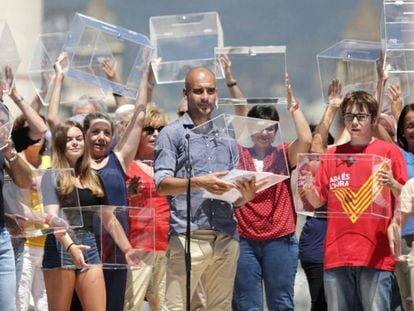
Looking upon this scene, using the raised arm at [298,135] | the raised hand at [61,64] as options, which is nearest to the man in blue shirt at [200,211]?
the raised arm at [298,135]

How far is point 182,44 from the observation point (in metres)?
8.13

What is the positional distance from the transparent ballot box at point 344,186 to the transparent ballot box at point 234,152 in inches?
8.8

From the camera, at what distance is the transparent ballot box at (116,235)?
24.3 feet

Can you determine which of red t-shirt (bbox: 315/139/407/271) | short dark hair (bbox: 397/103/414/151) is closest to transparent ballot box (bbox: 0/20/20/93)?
red t-shirt (bbox: 315/139/407/271)

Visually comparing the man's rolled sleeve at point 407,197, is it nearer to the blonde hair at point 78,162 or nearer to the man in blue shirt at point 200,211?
the man in blue shirt at point 200,211

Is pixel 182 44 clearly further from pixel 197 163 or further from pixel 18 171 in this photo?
pixel 18 171

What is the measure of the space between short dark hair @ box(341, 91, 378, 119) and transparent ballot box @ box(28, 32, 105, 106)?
1675 mm

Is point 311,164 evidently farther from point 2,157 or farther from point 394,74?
point 2,157

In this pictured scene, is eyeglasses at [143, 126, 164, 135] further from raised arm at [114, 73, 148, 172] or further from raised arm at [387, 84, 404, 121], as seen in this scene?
raised arm at [387, 84, 404, 121]

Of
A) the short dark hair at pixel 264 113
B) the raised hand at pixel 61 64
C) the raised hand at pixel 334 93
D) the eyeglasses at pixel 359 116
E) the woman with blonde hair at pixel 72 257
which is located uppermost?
the raised hand at pixel 61 64

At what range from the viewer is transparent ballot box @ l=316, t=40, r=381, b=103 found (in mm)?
8289

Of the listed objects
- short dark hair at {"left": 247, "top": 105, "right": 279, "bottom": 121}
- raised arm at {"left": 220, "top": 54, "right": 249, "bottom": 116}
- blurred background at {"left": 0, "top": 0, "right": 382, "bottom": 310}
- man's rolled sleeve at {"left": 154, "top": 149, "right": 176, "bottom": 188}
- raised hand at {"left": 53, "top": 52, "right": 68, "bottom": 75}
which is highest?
blurred background at {"left": 0, "top": 0, "right": 382, "bottom": 310}

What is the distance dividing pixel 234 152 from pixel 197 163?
21 cm

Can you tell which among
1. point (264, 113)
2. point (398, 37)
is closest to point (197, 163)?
point (264, 113)
